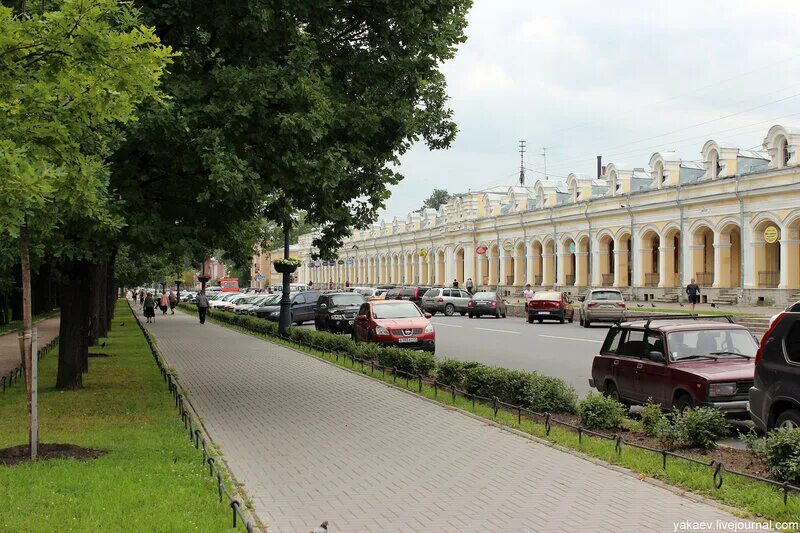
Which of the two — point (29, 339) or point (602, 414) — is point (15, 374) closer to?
point (29, 339)

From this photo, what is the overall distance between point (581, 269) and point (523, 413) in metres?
49.9

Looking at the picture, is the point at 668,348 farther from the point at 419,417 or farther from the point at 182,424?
the point at 182,424

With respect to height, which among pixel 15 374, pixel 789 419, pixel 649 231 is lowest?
pixel 15 374

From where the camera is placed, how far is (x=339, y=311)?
103ft

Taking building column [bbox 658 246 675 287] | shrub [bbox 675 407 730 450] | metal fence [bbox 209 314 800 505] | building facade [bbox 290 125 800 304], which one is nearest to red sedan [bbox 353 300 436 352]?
metal fence [bbox 209 314 800 505]

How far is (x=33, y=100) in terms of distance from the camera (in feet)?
23.8

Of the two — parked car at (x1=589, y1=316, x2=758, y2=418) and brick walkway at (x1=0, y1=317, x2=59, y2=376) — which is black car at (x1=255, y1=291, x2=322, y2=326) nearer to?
brick walkway at (x1=0, y1=317, x2=59, y2=376)

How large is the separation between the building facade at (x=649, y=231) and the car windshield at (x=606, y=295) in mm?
9288

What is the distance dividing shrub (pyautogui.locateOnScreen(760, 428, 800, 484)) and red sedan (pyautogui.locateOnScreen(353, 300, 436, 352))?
14.3 metres

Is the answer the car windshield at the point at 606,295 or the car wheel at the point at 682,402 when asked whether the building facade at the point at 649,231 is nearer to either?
the car windshield at the point at 606,295

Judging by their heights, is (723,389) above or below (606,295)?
below

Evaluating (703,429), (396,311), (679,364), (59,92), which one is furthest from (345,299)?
(59,92)

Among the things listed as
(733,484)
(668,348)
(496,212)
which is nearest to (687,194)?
(496,212)

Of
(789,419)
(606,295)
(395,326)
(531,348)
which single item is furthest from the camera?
(606,295)
